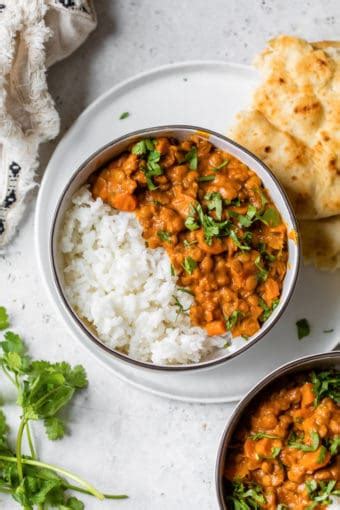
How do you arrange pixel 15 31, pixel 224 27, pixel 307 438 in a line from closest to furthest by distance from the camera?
pixel 307 438 → pixel 15 31 → pixel 224 27

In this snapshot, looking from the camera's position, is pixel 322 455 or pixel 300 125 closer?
pixel 322 455

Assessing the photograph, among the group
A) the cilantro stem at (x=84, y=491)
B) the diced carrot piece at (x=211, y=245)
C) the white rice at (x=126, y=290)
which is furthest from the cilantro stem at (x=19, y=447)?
the diced carrot piece at (x=211, y=245)

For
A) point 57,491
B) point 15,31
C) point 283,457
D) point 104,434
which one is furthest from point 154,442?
point 15,31

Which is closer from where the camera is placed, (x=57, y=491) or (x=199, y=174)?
(x=199, y=174)

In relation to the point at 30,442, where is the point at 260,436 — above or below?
above

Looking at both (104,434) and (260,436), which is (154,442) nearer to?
(104,434)

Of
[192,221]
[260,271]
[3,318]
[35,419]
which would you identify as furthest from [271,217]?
[35,419]

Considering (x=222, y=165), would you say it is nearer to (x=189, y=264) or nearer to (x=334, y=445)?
(x=189, y=264)
